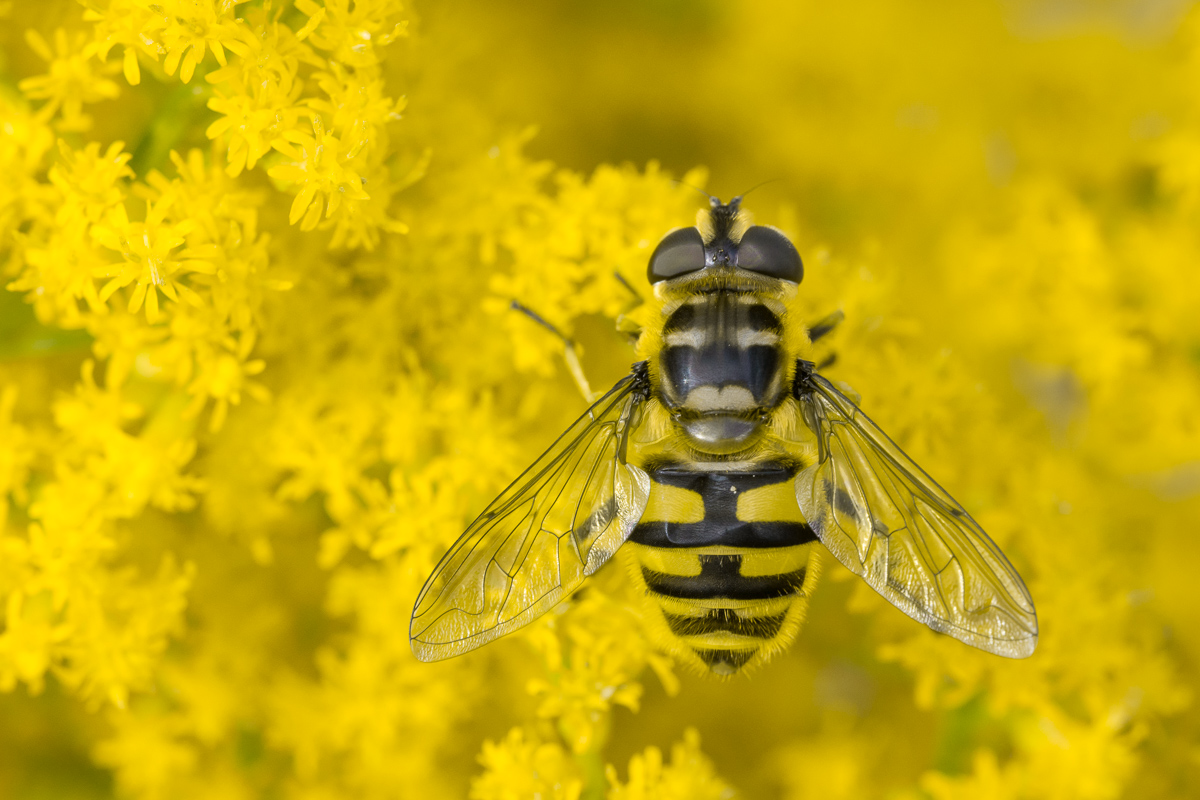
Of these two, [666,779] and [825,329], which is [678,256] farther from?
[666,779]

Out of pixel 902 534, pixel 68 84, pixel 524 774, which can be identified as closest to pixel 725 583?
pixel 902 534

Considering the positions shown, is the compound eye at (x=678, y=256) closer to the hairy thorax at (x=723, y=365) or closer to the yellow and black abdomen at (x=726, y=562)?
the hairy thorax at (x=723, y=365)

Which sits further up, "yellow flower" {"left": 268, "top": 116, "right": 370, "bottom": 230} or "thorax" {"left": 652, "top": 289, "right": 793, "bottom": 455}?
"yellow flower" {"left": 268, "top": 116, "right": 370, "bottom": 230}

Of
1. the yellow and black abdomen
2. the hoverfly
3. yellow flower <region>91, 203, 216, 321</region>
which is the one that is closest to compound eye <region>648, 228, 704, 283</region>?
the hoverfly

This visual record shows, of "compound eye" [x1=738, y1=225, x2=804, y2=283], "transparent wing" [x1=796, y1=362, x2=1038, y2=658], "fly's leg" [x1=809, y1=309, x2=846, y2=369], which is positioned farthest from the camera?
"fly's leg" [x1=809, y1=309, x2=846, y2=369]

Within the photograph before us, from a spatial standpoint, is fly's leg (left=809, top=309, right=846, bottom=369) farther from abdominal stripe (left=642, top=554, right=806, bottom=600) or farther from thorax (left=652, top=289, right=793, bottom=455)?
abdominal stripe (left=642, top=554, right=806, bottom=600)

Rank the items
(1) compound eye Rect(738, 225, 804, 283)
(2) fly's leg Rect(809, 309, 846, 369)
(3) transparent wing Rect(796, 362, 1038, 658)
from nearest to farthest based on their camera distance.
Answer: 1. (3) transparent wing Rect(796, 362, 1038, 658)
2. (1) compound eye Rect(738, 225, 804, 283)
3. (2) fly's leg Rect(809, 309, 846, 369)

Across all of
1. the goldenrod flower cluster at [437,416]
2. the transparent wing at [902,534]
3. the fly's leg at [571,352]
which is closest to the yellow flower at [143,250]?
the goldenrod flower cluster at [437,416]
